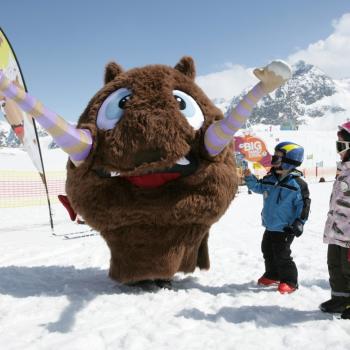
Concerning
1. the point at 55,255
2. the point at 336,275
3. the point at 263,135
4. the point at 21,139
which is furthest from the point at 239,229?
the point at 263,135

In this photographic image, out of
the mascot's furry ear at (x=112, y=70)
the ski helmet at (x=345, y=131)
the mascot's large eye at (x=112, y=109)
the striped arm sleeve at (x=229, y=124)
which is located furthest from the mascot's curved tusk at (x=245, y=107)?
the mascot's furry ear at (x=112, y=70)

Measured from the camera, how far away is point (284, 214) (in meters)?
3.57

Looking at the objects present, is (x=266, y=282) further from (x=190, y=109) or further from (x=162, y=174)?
(x=190, y=109)

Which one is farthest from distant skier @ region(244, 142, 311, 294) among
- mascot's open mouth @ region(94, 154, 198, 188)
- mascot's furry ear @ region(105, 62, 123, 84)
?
mascot's furry ear @ region(105, 62, 123, 84)

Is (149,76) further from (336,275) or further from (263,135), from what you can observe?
(263,135)

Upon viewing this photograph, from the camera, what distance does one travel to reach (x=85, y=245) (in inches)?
241

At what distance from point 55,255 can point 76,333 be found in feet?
10.2

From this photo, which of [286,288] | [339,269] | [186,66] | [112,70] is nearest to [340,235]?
[339,269]

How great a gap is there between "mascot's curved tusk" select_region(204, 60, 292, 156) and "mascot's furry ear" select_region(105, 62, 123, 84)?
4.12 ft

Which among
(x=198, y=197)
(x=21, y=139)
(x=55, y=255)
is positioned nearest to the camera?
(x=198, y=197)

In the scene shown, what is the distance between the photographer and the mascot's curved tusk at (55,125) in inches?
107

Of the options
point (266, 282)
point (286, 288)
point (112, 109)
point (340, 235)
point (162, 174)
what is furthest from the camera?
point (266, 282)

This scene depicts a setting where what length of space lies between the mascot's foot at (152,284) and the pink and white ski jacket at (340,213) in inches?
→ 58.8

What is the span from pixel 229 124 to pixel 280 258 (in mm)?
1414
